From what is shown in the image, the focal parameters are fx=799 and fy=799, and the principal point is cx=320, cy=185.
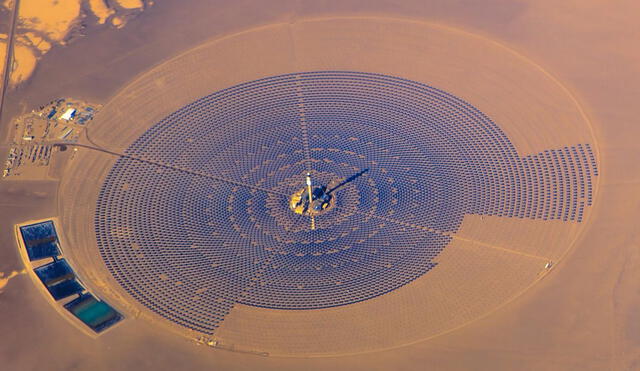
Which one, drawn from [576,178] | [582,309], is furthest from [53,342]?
[576,178]

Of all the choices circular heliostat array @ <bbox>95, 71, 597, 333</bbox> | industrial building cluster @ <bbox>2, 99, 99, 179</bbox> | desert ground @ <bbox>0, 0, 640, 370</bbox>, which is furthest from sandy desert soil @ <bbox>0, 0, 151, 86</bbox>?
circular heliostat array @ <bbox>95, 71, 597, 333</bbox>

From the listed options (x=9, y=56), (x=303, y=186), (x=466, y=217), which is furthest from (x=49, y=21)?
(x=466, y=217)

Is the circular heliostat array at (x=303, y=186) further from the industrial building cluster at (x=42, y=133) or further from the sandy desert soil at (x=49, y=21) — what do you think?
the sandy desert soil at (x=49, y=21)

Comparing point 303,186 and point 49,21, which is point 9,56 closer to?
point 49,21

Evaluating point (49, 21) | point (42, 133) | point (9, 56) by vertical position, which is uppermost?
point (49, 21)

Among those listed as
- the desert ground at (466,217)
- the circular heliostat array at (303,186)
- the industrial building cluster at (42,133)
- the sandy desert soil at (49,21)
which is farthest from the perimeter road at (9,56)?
the circular heliostat array at (303,186)

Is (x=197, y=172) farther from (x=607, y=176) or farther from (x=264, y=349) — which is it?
(x=607, y=176)
